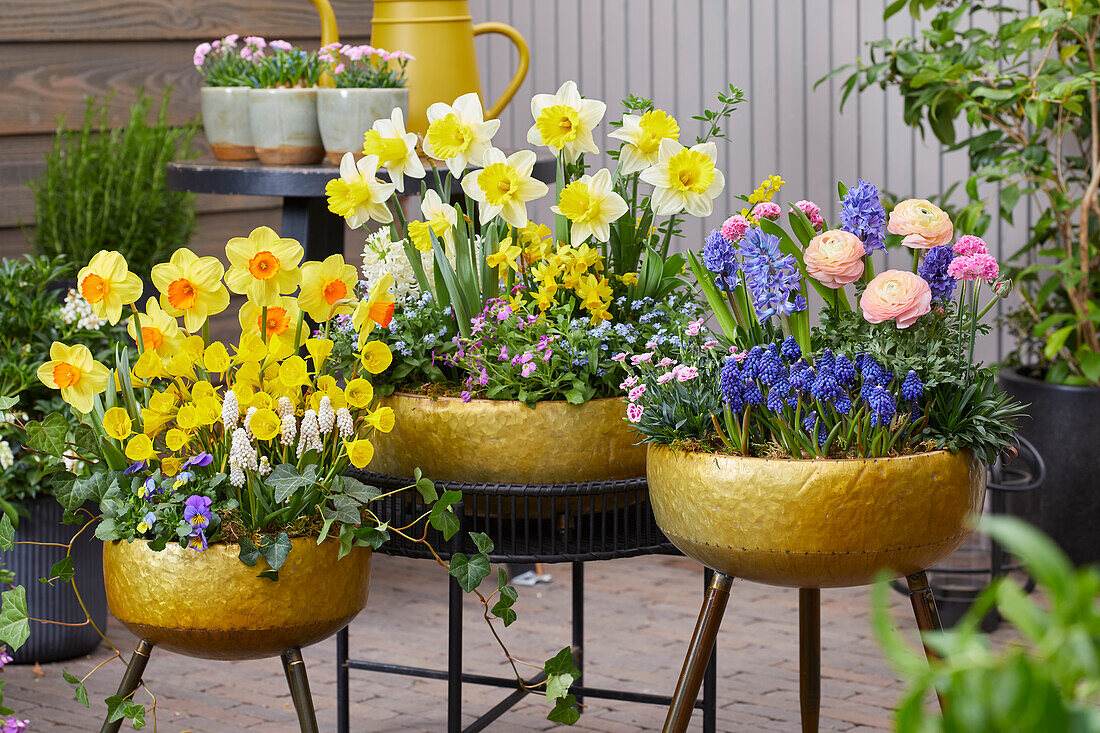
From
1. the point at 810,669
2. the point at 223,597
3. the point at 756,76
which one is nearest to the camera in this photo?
the point at 223,597

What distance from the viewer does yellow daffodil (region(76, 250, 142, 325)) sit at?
136cm

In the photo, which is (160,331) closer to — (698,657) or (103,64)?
(698,657)

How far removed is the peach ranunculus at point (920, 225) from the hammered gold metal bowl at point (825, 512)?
0.21m

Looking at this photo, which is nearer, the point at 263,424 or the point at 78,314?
the point at 263,424

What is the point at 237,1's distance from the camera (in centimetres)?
350

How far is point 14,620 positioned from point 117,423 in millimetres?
244

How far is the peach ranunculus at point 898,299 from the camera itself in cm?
123

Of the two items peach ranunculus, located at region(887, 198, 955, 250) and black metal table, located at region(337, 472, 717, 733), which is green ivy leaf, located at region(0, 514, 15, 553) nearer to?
black metal table, located at region(337, 472, 717, 733)

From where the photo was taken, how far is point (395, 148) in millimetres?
1507

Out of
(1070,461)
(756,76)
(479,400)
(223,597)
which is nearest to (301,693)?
(223,597)

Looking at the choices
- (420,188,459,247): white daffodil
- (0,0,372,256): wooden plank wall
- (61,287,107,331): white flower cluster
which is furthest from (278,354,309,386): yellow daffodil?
(0,0,372,256): wooden plank wall

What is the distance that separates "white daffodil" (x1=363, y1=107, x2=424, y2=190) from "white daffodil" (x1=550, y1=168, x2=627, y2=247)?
0.60ft

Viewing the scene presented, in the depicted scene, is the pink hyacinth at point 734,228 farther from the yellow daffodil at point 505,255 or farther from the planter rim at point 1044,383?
the planter rim at point 1044,383

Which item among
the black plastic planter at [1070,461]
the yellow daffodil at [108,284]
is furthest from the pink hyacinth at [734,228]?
the black plastic planter at [1070,461]
